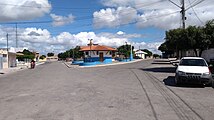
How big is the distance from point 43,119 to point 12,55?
199ft

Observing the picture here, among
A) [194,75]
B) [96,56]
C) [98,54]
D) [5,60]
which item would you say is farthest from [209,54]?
[98,54]

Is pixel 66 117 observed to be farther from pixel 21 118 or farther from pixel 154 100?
pixel 154 100

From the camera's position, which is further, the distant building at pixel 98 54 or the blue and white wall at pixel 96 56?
the distant building at pixel 98 54

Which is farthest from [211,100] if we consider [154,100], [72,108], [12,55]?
[12,55]

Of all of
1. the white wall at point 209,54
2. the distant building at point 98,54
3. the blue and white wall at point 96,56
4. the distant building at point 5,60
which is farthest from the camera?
the distant building at point 98,54

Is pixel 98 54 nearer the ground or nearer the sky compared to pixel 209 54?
nearer the sky

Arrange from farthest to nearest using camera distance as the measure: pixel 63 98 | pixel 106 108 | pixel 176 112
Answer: pixel 63 98
pixel 106 108
pixel 176 112

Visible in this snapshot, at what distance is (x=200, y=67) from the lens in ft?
54.0

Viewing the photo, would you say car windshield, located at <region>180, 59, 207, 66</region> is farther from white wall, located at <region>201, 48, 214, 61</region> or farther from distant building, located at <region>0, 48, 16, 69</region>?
distant building, located at <region>0, 48, 16, 69</region>

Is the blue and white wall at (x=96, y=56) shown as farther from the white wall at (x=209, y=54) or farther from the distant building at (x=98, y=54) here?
the white wall at (x=209, y=54)

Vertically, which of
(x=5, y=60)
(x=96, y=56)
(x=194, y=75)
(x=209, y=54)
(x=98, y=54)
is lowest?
(x=194, y=75)

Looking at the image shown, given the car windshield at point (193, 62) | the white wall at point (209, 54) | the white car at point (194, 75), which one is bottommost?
the white car at point (194, 75)

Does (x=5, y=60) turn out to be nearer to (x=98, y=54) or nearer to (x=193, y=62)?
(x=98, y=54)

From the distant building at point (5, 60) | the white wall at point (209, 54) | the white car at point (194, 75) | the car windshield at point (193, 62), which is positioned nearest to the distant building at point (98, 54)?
the distant building at point (5, 60)
